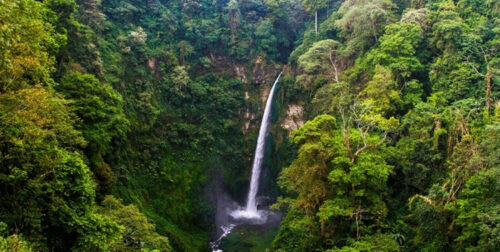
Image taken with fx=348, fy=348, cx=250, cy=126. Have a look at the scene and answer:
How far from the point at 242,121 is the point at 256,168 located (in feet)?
14.4

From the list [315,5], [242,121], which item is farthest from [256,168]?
[315,5]

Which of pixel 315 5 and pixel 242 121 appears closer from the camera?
pixel 242 121

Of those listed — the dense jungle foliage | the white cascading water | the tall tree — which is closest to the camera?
the dense jungle foliage

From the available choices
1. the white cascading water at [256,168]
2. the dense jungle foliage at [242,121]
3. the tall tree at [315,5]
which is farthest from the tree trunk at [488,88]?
the tall tree at [315,5]

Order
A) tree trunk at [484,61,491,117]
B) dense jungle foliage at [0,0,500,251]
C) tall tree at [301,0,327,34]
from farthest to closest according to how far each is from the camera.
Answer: tall tree at [301,0,327,34] < tree trunk at [484,61,491,117] < dense jungle foliage at [0,0,500,251]

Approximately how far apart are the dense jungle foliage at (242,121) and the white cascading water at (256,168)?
26.9 inches

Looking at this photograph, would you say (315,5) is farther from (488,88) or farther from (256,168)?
(488,88)

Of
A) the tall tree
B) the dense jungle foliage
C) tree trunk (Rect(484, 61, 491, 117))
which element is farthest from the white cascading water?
tree trunk (Rect(484, 61, 491, 117))

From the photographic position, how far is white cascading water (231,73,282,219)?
1071 inches

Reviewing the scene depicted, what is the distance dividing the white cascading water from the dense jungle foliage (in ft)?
2.24

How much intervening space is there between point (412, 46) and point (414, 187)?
28.7 feet

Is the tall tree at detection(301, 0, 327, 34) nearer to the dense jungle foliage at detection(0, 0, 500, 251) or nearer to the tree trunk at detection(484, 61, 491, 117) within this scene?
the dense jungle foliage at detection(0, 0, 500, 251)

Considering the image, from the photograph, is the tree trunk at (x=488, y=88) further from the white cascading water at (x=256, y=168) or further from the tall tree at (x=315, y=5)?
the tall tree at (x=315, y=5)

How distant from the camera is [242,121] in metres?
30.2
